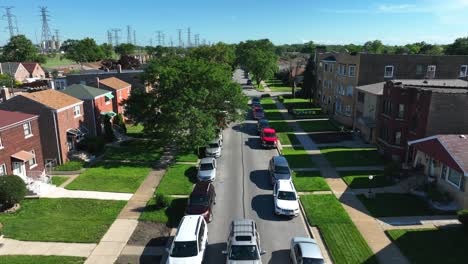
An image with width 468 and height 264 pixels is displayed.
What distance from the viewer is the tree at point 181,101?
35.1 meters

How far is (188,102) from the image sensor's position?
36.0 meters

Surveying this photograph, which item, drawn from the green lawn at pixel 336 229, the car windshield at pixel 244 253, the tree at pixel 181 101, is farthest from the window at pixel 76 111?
the car windshield at pixel 244 253

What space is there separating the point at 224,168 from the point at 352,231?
1531 centimetres

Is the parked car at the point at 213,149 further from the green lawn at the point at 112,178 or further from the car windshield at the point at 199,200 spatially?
the car windshield at the point at 199,200

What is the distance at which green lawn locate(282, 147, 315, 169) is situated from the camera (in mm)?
34628

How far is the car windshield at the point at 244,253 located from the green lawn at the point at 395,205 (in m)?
10.8

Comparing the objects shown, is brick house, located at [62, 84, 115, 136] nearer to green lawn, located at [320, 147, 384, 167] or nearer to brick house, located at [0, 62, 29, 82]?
green lawn, located at [320, 147, 384, 167]

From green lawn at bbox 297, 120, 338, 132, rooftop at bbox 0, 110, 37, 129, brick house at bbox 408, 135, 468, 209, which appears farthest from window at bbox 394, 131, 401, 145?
rooftop at bbox 0, 110, 37, 129

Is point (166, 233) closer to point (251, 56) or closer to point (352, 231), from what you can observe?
point (352, 231)

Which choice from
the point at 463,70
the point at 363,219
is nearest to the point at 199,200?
the point at 363,219

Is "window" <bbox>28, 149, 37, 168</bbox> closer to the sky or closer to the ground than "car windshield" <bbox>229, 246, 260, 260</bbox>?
closer to the sky

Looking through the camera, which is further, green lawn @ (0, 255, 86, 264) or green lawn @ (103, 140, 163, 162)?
green lawn @ (103, 140, 163, 162)

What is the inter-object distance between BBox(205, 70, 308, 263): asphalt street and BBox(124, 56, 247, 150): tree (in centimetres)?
445

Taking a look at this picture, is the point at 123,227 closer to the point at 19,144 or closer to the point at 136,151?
the point at 19,144
